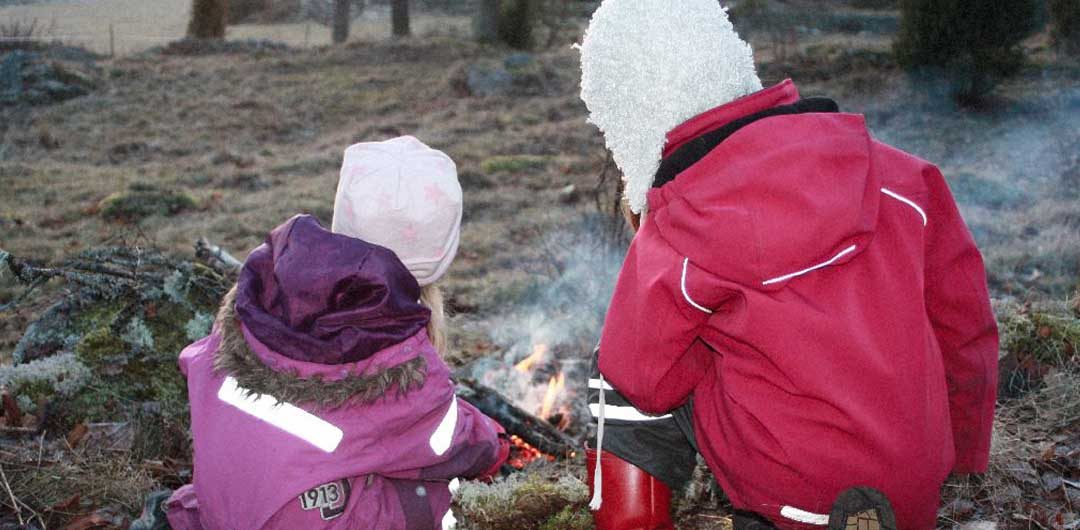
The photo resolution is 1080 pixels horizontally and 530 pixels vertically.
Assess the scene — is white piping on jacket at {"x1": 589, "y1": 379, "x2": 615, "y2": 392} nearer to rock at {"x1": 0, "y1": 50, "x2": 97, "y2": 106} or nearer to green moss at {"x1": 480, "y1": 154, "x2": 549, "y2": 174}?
green moss at {"x1": 480, "y1": 154, "x2": 549, "y2": 174}

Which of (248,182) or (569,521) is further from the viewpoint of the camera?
(248,182)

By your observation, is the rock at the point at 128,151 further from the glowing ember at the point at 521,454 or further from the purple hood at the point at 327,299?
the purple hood at the point at 327,299

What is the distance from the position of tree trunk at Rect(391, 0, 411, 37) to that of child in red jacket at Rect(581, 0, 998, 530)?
21.3m

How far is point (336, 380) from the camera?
2.44m

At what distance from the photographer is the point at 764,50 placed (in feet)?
52.8

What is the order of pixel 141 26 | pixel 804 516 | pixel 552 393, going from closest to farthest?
pixel 804 516 → pixel 552 393 → pixel 141 26

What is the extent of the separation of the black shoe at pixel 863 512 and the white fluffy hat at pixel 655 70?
3.07 ft

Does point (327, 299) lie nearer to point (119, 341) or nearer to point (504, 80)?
point (119, 341)

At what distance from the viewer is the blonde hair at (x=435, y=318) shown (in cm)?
286

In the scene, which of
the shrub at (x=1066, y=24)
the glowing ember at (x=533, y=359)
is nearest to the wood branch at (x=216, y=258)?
the glowing ember at (x=533, y=359)

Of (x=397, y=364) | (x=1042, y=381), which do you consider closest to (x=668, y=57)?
(x=397, y=364)

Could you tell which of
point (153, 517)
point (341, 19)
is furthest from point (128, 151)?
point (341, 19)

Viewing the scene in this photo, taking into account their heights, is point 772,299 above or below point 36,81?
above

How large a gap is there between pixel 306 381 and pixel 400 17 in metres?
21.7
